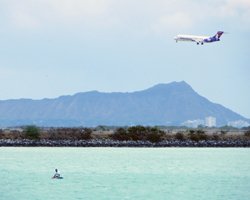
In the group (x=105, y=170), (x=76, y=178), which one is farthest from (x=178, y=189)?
(x=105, y=170)

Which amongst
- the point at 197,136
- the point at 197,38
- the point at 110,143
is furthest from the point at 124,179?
the point at 197,136

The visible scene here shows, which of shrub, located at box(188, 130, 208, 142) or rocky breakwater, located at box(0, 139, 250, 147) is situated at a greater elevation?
shrub, located at box(188, 130, 208, 142)

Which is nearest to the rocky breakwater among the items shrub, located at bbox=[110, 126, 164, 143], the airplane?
shrub, located at bbox=[110, 126, 164, 143]

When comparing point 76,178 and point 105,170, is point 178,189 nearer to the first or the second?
point 76,178

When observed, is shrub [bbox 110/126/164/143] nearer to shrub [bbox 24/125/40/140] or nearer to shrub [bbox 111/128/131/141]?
shrub [bbox 111/128/131/141]

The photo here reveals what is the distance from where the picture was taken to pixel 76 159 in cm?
8325

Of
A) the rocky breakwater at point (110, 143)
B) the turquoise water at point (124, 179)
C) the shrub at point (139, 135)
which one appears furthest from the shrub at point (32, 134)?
the turquoise water at point (124, 179)

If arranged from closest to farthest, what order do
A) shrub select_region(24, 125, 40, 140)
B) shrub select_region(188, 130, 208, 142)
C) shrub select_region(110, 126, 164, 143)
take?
Result: 1. shrub select_region(24, 125, 40, 140)
2. shrub select_region(110, 126, 164, 143)
3. shrub select_region(188, 130, 208, 142)

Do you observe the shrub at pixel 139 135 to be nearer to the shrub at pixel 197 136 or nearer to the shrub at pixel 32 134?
the shrub at pixel 197 136

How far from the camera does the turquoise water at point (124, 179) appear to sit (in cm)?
5047

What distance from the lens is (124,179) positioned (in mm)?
60156

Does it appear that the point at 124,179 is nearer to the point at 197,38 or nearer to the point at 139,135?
the point at 197,38

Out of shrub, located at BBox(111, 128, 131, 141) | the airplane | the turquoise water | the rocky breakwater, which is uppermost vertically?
the airplane

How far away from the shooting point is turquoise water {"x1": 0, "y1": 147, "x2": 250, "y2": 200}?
1987 inches
